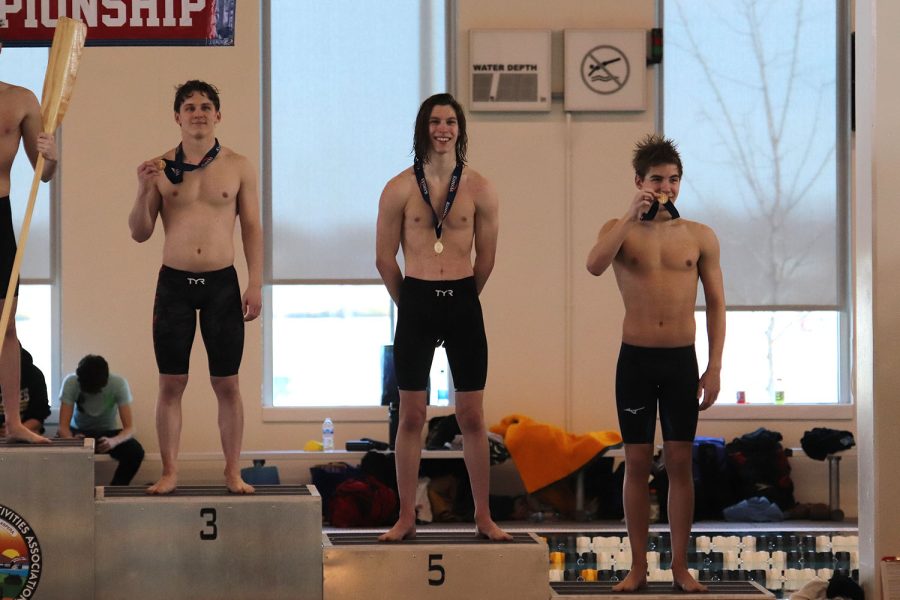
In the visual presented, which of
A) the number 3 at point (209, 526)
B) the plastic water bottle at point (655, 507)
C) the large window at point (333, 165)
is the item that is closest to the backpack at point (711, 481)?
the plastic water bottle at point (655, 507)

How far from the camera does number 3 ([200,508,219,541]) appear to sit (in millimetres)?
5027

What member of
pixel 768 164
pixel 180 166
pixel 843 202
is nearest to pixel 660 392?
pixel 180 166

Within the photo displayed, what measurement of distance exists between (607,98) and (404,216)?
4938mm

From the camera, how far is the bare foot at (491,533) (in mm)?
5203

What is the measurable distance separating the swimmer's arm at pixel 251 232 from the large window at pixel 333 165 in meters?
4.35

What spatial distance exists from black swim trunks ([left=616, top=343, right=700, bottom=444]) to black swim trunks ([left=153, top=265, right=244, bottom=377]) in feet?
5.38

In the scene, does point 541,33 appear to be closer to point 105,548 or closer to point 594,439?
point 594,439

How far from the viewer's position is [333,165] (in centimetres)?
983

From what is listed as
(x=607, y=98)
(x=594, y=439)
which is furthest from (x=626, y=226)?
(x=607, y=98)

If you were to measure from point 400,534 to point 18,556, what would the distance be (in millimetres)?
1495

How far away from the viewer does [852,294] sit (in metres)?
10.0

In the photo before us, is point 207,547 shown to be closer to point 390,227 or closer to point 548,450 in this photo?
point 390,227

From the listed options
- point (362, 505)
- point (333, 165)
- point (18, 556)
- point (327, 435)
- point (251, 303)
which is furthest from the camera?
point (333, 165)

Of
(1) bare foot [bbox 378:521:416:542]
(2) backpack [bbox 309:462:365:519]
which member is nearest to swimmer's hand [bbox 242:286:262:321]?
(1) bare foot [bbox 378:521:416:542]
